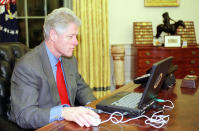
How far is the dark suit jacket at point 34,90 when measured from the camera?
4.84 feet

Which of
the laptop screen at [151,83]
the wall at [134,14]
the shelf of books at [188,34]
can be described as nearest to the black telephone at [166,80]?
the laptop screen at [151,83]

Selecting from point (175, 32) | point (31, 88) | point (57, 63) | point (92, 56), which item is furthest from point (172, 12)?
point (31, 88)

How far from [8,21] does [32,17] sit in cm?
70

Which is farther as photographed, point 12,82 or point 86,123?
point 12,82

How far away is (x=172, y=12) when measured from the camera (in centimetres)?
458

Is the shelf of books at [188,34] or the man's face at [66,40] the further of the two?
the shelf of books at [188,34]

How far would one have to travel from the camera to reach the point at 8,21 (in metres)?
3.19

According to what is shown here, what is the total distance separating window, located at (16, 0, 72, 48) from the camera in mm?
3697

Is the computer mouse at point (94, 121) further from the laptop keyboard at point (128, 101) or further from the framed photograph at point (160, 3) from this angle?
the framed photograph at point (160, 3)

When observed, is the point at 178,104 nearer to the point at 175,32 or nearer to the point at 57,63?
the point at 57,63

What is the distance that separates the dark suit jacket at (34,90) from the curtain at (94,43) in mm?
2096

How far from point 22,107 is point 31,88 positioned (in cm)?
15

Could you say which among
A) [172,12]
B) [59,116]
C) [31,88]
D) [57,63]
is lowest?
[59,116]

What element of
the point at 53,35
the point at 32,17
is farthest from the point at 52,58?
the point at 32,17
